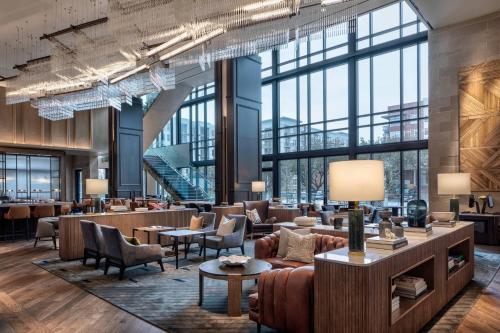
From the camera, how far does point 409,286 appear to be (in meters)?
3.34

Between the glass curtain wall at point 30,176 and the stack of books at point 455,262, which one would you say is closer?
the stack of books at point 455,262

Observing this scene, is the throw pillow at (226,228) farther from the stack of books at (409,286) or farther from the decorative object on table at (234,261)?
the stack of books at (409,286)

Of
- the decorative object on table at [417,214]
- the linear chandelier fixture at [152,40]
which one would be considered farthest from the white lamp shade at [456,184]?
the linear chandelier fixture at [152,40]

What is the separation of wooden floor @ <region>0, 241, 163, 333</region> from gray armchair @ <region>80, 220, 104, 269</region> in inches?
27.3

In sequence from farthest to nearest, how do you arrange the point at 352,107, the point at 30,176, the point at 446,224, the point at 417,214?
1. the point at 30,176
2. the point at 352,107
3. the point at 446,224
4. the point at 417,214

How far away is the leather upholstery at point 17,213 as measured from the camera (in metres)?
8.80

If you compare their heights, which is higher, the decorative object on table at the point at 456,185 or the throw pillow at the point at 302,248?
the decorative object on table at the point at 456,185

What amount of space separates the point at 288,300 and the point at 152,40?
5.00 meters

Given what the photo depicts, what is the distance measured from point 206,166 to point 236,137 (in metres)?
7.96

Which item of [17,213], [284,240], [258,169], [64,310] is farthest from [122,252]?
[258,169]

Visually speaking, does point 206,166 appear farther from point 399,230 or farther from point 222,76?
point 399,230

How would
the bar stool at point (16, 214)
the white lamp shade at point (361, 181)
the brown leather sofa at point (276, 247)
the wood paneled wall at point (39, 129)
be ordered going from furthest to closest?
the wood paneled wall at point (39, 129) < the bar stool at point (16, 214) < the brown leather sofa at point (276, 247) < the white lamp shade at point (361, 181)

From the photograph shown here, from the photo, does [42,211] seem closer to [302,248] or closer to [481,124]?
[302,248]

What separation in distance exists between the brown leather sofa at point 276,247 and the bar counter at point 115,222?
3.76 meters
